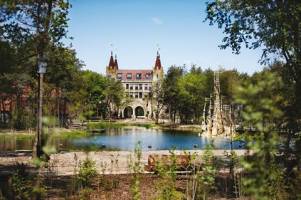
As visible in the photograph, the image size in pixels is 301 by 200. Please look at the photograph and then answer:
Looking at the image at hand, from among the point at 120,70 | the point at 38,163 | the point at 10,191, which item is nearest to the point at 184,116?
the point at 120,70

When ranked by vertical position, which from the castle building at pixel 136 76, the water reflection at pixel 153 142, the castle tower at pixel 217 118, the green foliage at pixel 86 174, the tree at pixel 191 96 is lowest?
the water reflection at pixel 153 142

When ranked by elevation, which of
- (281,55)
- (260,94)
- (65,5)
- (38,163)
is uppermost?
(65,5)

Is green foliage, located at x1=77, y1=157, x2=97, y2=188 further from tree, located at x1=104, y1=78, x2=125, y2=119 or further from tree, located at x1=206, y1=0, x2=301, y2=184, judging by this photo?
tree, located at x1=104, y1=78, x2=125, y2=119

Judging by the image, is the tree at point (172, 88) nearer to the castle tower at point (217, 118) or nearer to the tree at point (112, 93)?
the tree at point (112, 93)

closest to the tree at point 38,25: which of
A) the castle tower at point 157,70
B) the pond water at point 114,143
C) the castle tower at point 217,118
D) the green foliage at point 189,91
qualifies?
the pond water at point 114,143

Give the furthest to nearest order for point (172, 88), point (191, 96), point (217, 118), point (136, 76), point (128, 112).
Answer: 1. point (136, 76)
2. point (128, 112)
3. point (172, 88)
4. point (191, 96)
5. point (217, 118)

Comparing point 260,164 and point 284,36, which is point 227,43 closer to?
point 284,36

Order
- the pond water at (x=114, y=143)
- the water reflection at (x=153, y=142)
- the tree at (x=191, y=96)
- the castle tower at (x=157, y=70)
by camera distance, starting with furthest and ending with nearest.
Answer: the castle tower at (x=157, y=70) < the tree at (x=191, y=96) < the water reflection at (x=153, y=142) < the pond water at (x=114, y=143)

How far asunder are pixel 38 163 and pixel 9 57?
1592cm

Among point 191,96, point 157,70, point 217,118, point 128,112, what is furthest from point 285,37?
point 157,70

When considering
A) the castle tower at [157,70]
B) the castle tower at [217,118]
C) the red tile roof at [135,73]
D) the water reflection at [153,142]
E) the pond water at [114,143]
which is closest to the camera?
the pond water at [114,143]

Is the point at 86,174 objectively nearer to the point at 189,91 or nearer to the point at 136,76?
the point at 189,91

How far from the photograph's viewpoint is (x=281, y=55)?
57.0ft

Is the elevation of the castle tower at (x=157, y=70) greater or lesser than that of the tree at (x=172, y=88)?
greater
